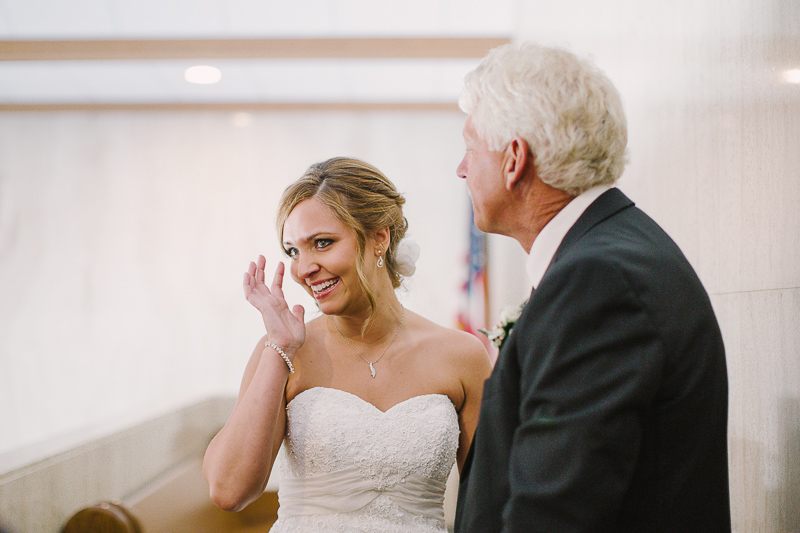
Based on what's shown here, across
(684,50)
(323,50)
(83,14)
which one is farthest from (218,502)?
(83,14)

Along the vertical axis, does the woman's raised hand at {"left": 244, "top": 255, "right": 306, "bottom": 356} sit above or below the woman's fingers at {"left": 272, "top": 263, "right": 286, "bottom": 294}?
below

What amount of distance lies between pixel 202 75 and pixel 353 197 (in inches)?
110

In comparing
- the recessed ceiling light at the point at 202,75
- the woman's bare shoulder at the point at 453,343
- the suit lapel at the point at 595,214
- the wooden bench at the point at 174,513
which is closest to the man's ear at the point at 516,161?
the suit lapel at the point at 595,214

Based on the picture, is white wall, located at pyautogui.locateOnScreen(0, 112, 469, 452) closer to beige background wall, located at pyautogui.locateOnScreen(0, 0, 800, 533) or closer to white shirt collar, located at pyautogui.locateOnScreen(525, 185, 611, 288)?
beige background wall, located at pyautogui.locateOnScreen(0, 0, 800, 533)

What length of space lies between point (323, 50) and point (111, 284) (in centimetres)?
238

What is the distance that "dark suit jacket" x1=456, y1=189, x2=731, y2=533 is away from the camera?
26.5 inches

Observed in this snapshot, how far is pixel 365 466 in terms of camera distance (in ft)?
4.97

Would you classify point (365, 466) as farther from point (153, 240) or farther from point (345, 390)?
point (153, 240)

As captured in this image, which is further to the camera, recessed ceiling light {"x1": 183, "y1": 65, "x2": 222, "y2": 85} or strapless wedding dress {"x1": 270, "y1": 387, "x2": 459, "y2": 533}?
recessed ceiling light {"x1": 183, "y1": 65, "x2": 222, "y2": 85}

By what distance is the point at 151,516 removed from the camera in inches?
97.1

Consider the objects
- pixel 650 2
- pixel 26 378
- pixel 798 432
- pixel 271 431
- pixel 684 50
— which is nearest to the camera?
pixel 798 432

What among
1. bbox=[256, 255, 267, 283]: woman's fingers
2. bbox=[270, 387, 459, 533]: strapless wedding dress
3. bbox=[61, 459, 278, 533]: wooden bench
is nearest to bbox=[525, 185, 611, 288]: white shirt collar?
bbox=[270, 387, 459, 533]: strapless wedding dress

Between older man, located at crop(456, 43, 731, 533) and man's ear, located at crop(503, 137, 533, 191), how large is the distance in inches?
0.6

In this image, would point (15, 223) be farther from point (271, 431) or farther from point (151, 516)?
point (271, 431)
